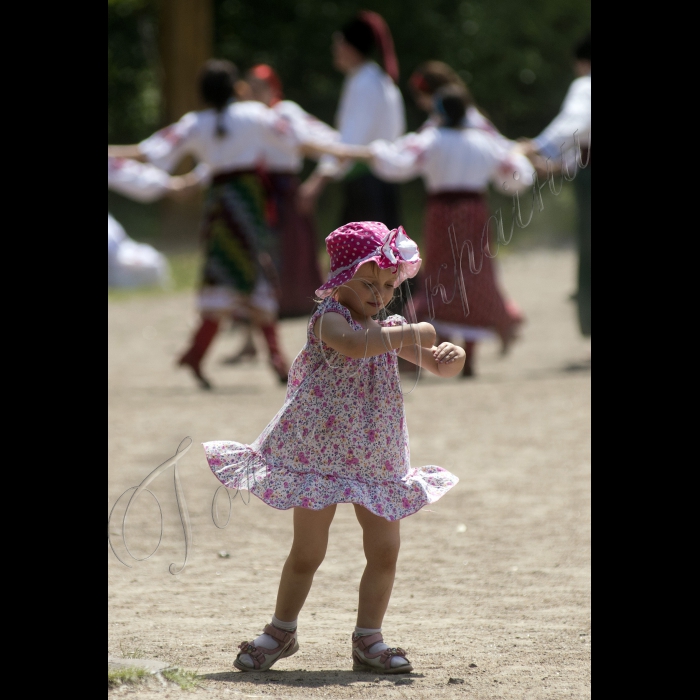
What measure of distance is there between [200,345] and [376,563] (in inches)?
174

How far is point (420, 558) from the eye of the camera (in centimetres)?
401

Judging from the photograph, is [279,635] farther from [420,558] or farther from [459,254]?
[459,254]

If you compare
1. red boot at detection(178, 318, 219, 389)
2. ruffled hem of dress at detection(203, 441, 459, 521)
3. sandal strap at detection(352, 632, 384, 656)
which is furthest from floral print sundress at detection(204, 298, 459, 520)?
red boot at detection(178, 318, 219, 389)

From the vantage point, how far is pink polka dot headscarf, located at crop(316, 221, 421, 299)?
9.21 ft

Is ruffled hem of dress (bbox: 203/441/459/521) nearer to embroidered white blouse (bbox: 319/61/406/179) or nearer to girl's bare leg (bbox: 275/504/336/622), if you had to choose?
girl's bare leg (bbox: 275/504/336/622)

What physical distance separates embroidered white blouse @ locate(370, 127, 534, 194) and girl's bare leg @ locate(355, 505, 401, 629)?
14.2 feet

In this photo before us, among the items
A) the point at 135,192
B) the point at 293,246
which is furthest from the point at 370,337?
the point at 293,246

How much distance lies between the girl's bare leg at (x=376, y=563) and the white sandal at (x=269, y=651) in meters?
0.17

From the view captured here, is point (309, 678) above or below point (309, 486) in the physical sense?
below

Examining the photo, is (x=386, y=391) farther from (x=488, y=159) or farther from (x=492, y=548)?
(x=488, y=159)

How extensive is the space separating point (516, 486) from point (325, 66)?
15.6 meters

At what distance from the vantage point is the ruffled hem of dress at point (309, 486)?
2.76m

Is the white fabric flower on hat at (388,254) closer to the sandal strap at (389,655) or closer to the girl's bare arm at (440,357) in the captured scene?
the girl's bare arm at (440,357)
